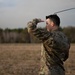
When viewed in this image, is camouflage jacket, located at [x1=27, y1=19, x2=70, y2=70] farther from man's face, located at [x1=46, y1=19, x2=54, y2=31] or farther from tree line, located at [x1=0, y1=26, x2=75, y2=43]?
tree line, located at [x1=0, y1=26, x2=75, y2=43]

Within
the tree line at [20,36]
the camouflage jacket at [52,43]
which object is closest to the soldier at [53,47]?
the camouflage jacket at [52,43]

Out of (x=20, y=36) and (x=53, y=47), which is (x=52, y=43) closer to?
(x=53, y=47)

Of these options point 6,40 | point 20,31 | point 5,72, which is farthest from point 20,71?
point 20,31

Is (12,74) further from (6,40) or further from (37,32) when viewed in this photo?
(6,40)

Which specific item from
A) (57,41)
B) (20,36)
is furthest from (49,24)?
(20,36)

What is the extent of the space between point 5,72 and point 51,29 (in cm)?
824

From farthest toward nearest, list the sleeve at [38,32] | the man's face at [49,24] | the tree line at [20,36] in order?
the tree line at [20,36], the man's face at [49,24], the sleeve at [38,32]

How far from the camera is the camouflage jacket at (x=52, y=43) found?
5.50 m

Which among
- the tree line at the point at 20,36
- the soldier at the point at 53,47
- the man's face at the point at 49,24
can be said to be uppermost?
the man's face at the point at 49,24

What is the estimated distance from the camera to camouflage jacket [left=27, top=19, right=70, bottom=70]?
5.50 m

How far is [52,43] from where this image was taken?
18.4 feet

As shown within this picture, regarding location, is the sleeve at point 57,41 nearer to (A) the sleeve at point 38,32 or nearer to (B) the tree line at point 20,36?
(A) the sleeve at point 38,32

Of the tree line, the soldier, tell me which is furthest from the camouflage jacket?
the tree line

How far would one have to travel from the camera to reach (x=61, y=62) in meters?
5.82
